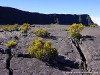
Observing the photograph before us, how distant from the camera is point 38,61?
37.9m

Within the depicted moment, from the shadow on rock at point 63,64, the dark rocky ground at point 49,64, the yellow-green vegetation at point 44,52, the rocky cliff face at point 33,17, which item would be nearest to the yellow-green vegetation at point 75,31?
the dark rocky ground at point 49,64

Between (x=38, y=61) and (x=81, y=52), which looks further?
(x=81, y=52)

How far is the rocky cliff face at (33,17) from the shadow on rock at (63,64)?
76.0 meters

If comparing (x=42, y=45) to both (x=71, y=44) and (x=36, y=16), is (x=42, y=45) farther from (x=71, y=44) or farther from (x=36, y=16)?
(x=36, y=16)

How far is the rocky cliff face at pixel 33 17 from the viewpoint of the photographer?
12075 cm

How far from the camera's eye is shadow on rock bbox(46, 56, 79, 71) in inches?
1453

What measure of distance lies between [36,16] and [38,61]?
102530mm

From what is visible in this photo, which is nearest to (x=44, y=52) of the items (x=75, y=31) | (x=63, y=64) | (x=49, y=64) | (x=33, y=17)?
(x=49, y=64)

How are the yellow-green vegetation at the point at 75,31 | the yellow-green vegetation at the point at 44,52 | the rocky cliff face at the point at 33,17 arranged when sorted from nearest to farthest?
the yellow-green vegetation at the point at 44,52, the yellow-green vegetation at the point at 75,31, the rocky cliff face at the point at 33,17

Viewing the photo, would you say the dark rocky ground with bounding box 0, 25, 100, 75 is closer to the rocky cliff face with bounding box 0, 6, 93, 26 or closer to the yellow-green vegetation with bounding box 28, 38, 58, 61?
the yellow-green vegetation with bounding box 28, 38, 58, 61

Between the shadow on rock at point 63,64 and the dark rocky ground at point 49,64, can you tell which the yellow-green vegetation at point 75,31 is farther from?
the shadow on rock at point 63,64

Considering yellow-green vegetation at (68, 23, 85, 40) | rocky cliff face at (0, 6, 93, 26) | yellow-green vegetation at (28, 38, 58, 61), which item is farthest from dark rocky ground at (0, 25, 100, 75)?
rocky cliff face at (0, 6, 93, 26)

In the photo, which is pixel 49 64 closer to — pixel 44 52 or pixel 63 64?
pixel 44 52

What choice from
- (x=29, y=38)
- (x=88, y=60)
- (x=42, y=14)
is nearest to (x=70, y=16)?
(x=42, y=14)
